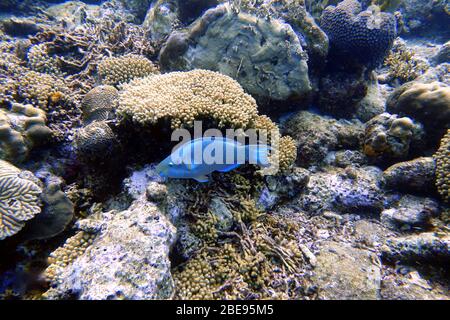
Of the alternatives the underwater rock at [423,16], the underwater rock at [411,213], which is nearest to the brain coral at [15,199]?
the underwater rock at [411,213]

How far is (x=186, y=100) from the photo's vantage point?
3311mm

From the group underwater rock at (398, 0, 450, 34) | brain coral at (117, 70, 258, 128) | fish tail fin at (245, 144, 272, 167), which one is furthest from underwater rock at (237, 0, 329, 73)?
underwater rock at (398, 0, 450, 34)

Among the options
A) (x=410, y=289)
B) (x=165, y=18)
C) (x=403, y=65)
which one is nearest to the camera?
(x=410, y=289)

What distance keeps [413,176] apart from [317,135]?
1.63 m

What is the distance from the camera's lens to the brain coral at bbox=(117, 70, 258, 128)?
3096 mm

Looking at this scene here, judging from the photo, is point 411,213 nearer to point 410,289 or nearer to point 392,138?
point 410,289

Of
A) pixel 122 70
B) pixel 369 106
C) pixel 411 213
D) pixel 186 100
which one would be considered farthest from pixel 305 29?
pixel 411 213

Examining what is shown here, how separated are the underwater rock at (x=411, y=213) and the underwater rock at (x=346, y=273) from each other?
0.79 meters

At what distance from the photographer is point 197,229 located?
3125 mm

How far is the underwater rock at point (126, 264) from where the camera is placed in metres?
2.08

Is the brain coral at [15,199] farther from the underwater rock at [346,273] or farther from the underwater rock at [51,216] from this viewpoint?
the underwater rock at [346,273]
